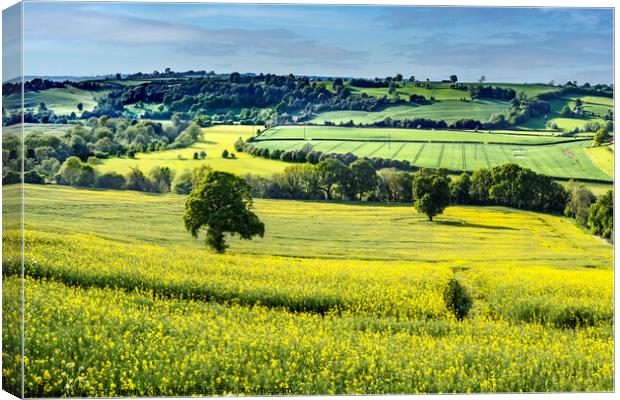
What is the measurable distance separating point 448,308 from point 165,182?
136 inches

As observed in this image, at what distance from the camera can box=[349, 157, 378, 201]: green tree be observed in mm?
10594

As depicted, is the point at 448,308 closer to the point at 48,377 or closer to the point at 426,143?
the point at 426,143

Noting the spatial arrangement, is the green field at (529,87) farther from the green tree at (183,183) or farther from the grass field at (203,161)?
the green tree at (183,183)

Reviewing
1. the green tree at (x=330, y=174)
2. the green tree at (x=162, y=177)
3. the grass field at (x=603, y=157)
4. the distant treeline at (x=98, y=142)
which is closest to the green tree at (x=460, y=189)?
the green tree at (x=330, y=174)

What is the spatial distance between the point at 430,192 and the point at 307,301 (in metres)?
1.89

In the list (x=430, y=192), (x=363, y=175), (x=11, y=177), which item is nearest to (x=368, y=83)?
(x=363, y=175)

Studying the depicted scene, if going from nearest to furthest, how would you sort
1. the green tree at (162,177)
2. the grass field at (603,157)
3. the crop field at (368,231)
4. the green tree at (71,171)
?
the green tree at (71,171) → the crop field at (368,231) → the green tree at (162,177) → the grass field at (603,157)

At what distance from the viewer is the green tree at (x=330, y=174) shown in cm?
1064

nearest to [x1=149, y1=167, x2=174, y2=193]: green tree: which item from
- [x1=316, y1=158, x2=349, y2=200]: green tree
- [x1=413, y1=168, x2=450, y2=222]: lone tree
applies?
[x1=316, y1=158, x2=349, y2=200]: green tree

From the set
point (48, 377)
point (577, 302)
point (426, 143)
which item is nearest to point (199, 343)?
point (48, 377)

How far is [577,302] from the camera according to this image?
10484 mm

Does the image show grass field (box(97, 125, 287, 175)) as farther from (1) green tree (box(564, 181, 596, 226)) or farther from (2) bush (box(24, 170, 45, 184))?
(1) green tree (box(564, 181, 596, 226))

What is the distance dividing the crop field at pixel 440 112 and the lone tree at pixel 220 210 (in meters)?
1.43

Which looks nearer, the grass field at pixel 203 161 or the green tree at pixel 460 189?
the grass field at pixel 203 161
